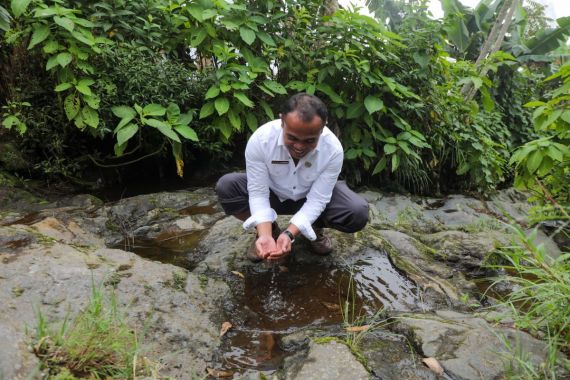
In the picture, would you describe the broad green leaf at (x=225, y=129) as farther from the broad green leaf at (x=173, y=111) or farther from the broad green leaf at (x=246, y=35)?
the broad green leaf at (x=246, y=35)

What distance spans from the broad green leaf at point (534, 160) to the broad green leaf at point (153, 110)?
3.04 metres

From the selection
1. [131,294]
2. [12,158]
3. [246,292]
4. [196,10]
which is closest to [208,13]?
[196,10]

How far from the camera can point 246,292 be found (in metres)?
2.68

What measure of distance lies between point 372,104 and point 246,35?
60.6 inches

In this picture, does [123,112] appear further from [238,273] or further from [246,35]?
[238,273]

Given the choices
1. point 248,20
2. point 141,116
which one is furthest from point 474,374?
point 248,20

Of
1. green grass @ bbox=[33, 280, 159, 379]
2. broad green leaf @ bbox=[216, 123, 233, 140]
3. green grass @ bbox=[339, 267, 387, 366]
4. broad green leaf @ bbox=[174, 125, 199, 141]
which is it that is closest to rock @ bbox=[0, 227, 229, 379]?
green grass @ bbox=[33, 280, 159, 379]

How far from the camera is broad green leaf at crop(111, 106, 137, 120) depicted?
3836 mm

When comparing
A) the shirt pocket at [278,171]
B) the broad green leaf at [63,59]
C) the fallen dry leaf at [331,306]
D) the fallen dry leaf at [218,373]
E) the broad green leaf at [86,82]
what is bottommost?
the fallen dry leaf at [331,306]

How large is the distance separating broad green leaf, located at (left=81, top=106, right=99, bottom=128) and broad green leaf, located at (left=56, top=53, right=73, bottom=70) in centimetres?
41

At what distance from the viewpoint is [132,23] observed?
4.36 metres

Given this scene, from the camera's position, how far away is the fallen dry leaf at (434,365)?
183cm

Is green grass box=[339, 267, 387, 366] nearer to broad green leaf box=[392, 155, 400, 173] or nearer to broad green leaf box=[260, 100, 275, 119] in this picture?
broad green leaf box=[260, 100, 275, 119]

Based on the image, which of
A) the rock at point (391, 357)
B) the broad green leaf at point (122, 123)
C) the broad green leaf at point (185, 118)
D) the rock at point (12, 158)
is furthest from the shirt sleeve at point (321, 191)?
the rock at point (12, 158)
